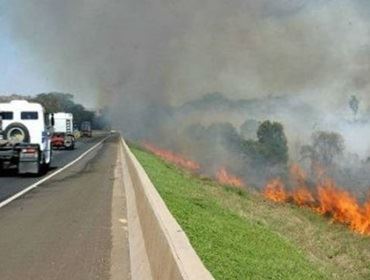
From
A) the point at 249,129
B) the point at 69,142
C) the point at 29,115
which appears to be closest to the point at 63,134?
the point at 69,142

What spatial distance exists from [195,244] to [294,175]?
271 ft

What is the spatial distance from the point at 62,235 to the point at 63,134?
1913 inches

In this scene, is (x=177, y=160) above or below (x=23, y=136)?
below

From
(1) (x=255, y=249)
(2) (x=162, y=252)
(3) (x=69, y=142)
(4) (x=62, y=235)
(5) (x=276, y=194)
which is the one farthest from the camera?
(5) (x=276, y=194)

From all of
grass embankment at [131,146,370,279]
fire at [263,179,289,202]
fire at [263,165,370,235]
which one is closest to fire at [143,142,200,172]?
fire at [263,179,289,202]

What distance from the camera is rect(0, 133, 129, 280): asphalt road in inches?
361

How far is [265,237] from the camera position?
47.4 ft

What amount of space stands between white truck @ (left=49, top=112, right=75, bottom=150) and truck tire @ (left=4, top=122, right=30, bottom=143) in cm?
2877

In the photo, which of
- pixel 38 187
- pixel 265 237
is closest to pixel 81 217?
pixel 265 237

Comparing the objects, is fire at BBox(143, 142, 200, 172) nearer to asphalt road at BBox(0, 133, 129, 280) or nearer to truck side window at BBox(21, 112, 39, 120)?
truck side window at BBox(21, 112, 39, 120)

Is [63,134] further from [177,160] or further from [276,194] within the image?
[177,160]

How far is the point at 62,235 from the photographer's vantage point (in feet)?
40.3

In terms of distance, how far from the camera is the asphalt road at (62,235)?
30.1 ft

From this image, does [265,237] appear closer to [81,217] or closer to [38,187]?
[81,217]
